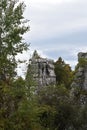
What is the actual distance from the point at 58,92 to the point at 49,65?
23.9 meters

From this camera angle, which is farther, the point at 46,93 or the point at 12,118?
the point at 46,93

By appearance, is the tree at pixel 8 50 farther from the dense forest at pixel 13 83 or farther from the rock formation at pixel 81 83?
the rock formation at pixel 81 83

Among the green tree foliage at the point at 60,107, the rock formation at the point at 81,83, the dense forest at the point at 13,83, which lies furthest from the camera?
the rock formation at the point at 81,83

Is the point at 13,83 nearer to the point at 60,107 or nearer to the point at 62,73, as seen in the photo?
the point at 60,107

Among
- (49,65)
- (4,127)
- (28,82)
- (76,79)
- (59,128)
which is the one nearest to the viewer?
(4,127)

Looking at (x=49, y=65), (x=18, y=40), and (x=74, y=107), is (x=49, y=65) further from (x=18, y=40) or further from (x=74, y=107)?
(x=18, y=40)

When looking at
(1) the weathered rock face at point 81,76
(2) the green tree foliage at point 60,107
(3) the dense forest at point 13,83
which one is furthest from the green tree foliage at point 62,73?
(3) the dense forest at point 13,83

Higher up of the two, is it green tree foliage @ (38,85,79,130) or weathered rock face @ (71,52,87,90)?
weathered rock face @ (71,52,87,90)

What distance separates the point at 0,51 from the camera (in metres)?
31.0

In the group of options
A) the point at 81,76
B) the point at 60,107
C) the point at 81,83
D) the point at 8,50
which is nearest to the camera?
the point at 8,50

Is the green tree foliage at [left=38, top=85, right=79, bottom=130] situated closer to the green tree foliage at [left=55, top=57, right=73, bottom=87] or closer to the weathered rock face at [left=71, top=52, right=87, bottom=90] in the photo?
the weathered rock face at [left=71, top=52, right=87, bottom=90]

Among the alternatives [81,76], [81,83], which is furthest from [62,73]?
[81,83]

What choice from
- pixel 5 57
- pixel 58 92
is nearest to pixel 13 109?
pixel 5 57

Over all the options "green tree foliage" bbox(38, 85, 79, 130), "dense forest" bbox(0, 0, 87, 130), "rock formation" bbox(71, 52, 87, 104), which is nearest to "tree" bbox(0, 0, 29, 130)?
"dense forest" bbox(0, 0, 87, 130)
